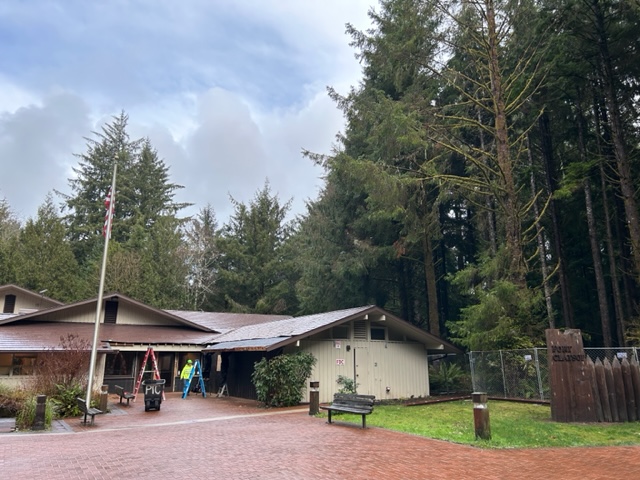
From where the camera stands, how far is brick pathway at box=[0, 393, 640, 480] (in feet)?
20.9

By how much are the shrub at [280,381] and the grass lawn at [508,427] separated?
3.04 metres

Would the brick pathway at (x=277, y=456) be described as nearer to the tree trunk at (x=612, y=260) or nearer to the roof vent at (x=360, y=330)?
the roof vent at (x=360, y=330)

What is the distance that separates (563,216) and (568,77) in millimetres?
6639

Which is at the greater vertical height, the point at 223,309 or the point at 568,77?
the point at 568,77

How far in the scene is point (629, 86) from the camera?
1767 cm

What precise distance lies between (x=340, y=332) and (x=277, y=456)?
10194mm

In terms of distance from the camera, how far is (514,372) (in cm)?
1511

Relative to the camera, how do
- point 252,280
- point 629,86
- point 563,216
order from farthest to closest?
1. point 252,280
2. point 563,216
3. point 629,86

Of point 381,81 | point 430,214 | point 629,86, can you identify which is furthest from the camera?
point 381,81

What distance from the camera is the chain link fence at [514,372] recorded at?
14.6 metres

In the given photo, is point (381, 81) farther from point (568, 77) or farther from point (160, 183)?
point (160, 183)

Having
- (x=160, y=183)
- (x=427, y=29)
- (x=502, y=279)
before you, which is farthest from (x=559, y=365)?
(x=160, y=183)

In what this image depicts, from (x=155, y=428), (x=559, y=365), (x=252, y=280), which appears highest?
(x=252, y=280)

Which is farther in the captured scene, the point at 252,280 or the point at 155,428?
the point at 252,280
